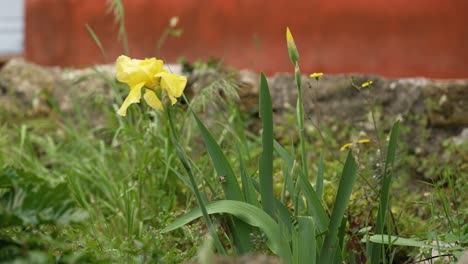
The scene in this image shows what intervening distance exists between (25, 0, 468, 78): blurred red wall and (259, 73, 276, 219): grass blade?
2391 millimetres

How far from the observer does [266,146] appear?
1.95 m

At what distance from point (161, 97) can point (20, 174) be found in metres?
0.33

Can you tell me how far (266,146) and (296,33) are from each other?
281cm

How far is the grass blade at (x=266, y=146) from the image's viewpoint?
1.94 metres

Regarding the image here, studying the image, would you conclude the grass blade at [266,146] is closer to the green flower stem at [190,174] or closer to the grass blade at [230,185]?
the grass blade at [230,185]

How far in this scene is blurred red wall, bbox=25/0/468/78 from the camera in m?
4.15

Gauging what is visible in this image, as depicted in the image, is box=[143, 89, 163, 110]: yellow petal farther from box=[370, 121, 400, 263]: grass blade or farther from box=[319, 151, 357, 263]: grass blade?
box=[370, 121, 400, 263]: grass blade

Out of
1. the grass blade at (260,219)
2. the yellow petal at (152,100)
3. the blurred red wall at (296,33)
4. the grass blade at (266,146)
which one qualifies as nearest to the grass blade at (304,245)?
the grass blade at (260,219)

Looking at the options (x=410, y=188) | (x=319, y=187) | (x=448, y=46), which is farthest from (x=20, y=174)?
(x=448, y=46)

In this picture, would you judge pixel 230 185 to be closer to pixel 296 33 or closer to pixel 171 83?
pixel 171 83

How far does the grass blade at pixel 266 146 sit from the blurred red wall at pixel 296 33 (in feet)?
7.84

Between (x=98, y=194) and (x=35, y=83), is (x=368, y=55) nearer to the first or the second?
(x=98, y=194)

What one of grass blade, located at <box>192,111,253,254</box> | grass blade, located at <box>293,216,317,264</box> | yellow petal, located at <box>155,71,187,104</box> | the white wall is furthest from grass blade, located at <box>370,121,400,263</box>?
the white wall

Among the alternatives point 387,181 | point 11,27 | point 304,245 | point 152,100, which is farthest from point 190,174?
point 11,27
